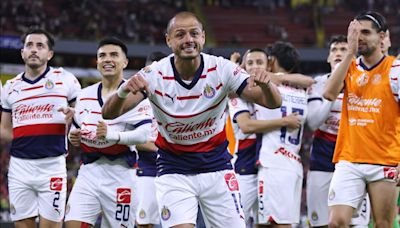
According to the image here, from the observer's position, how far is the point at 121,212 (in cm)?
768

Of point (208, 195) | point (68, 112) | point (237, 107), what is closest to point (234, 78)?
point (208, 195)

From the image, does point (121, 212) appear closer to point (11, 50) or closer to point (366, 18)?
point (366, 18)

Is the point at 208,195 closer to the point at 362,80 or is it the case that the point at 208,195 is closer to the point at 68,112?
the point at 362,80

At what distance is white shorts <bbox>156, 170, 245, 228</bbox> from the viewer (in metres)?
6.09

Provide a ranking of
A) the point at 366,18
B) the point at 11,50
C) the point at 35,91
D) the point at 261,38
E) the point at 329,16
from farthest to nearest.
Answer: the point at 329,16
the point at 261,38
the point at 11,50
the point at 35,91
the point at 366,18

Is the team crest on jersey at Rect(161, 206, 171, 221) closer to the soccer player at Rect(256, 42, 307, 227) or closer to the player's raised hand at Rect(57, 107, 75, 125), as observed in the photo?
the player's raised hand at Rect(57, 107, 75, 125)

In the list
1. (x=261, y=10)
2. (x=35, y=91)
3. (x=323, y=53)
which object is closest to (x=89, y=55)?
(x=323, y=53)

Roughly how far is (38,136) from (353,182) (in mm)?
3306

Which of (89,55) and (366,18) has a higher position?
(366,18)

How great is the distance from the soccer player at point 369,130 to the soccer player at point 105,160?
1.90 metres

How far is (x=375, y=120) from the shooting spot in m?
7.11

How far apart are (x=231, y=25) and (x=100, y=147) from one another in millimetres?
30229

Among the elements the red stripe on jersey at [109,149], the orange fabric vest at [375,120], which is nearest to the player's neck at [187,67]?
the red stripe on jersey at [109,149]

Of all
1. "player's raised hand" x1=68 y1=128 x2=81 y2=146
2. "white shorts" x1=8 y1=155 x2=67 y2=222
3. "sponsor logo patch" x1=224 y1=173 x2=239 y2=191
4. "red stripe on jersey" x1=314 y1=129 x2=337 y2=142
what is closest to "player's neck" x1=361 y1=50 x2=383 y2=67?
"red stripe on jersey" x1=314 y1=129 x2=337 y2=142
